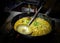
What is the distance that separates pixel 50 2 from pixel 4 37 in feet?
2.96

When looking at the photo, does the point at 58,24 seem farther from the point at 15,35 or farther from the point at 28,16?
the point at 15,35

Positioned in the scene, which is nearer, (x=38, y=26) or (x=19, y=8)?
(x=38, y=26)

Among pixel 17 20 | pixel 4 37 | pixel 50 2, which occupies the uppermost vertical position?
pixel 50 2

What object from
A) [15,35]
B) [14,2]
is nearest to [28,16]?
[15,35]

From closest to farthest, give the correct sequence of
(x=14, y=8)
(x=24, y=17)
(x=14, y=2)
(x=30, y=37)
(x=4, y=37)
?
(x=30, y=37) < (x=4, y=37) < (x=24, y=17) < (x=14, y=8) < (x=14, y=2)

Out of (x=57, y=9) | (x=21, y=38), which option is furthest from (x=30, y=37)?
(x=57, y=9)

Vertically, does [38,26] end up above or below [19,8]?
below

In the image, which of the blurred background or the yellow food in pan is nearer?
the yellow food in pan

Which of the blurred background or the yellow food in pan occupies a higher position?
the blurred background

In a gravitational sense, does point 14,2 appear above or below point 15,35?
above

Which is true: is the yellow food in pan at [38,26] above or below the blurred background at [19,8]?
below

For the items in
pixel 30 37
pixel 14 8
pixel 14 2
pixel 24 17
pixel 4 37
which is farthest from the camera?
pixel 14 2

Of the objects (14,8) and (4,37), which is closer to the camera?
(4,37)

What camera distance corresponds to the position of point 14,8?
1768 millimetres
